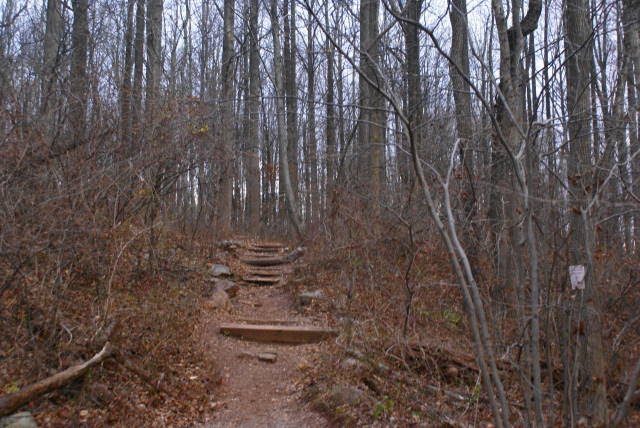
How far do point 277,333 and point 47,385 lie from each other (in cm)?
316

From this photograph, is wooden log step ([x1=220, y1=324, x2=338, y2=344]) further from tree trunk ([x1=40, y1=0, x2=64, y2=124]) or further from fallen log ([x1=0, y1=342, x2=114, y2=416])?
tree trunk ([x1=40, y1=0, x2=64, y2=124])

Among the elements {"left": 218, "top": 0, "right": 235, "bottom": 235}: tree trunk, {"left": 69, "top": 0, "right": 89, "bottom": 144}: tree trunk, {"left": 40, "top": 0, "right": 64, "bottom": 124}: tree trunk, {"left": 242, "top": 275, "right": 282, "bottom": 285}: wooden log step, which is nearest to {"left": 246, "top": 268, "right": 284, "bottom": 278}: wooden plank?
{"left": 242, "top": 275, "right": 282, "bottom": 285}: wooden log step

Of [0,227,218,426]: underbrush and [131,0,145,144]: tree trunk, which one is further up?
[131,0,145,144]: tree trunk

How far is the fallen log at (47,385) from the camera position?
12.4ft

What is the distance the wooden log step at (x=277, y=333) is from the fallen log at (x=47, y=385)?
7.30ft

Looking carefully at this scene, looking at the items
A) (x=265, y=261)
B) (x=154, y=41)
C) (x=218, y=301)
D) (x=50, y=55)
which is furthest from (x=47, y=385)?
(x=154, y=41)

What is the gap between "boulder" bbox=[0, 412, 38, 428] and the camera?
372 cm

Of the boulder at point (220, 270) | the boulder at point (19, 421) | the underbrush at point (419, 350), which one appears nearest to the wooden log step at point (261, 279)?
the boulder at point (220, 270)

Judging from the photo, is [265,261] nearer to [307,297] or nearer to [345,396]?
[307,297]

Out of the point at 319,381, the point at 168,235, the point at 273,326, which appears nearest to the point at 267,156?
the point at 168,235

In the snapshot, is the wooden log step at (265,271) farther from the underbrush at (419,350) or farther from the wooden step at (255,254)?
the underbrush at (419,350)

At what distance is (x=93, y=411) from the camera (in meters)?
4.32

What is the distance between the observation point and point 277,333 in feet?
22.3

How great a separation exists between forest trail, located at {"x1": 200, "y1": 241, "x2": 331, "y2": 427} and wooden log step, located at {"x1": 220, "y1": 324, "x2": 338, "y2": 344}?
7 cm
